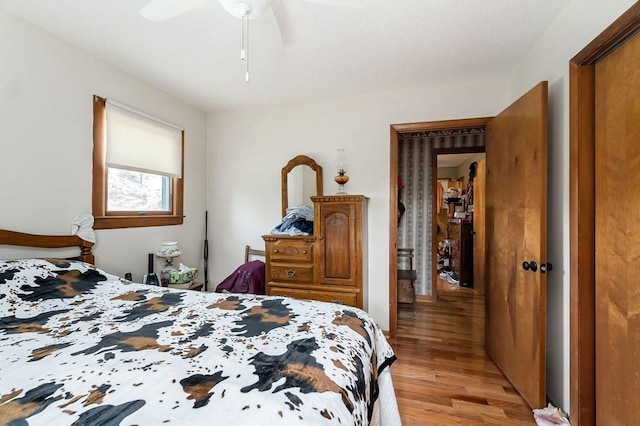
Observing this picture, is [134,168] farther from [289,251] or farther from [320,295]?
[320,295]

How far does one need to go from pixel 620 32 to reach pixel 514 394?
6.93 ft

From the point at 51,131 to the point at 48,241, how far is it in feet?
2.50

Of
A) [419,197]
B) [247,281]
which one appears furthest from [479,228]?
[247,281]

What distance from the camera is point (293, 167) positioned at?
3.17m

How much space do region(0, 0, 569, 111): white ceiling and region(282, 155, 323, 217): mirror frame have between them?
Answer: 0.72 m

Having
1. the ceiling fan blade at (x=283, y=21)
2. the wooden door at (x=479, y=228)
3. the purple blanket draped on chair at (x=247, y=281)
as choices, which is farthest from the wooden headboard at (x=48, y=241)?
the wooden door at (x=479, y=228)

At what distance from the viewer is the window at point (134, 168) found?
7.62 feet

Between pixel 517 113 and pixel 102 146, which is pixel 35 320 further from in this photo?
pixel 517 113

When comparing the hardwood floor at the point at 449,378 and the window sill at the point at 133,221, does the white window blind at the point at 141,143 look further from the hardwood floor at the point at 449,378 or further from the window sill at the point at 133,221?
the hardwood floor at the point at 449,378

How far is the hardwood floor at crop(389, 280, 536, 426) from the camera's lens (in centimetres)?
172

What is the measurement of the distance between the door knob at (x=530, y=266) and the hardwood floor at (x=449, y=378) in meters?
0.88

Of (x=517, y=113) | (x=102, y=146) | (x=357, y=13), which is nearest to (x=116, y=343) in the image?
(x=102, y=146)

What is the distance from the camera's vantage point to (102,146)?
91.4 inches

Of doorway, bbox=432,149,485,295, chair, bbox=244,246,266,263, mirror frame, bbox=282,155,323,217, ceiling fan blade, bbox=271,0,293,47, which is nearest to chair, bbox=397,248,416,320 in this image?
Answer: doorway, bbox=432,149,485,295
